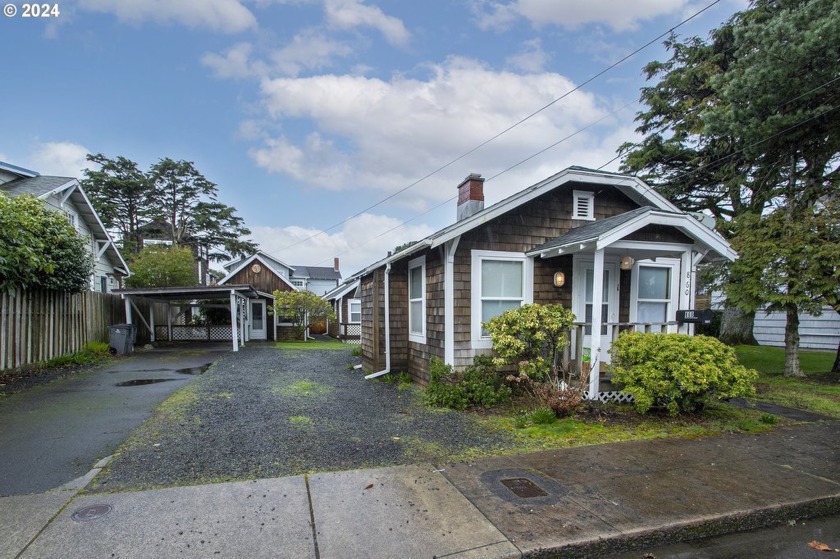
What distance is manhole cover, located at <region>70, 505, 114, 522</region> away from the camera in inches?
123

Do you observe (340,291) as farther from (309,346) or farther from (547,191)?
(547,191)

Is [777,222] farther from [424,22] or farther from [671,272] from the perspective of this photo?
[424,22]

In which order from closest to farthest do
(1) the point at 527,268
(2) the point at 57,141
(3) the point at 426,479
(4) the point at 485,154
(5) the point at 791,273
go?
(3) the point at 426,479 → (1) the point at 527,268 → (5) the point at 791,273 → (2) the point at 57,141 → (4) the point at 485,154

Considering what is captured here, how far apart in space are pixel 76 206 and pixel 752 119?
2447 cm

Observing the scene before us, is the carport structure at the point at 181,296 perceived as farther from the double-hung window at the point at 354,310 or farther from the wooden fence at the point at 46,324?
the double-hung window at the point at 354,310

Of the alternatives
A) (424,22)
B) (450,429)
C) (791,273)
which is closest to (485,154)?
(424,22)

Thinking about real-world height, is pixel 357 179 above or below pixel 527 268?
above

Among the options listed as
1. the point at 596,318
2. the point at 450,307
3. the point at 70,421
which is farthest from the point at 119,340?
the point at 596,318

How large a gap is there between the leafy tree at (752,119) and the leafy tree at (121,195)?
113ft

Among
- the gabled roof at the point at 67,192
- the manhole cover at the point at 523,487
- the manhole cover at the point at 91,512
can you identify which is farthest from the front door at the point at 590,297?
the gabled roof at the point at 67,192

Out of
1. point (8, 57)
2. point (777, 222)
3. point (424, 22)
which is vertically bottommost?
point (777, 222)

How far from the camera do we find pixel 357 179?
71.9ft

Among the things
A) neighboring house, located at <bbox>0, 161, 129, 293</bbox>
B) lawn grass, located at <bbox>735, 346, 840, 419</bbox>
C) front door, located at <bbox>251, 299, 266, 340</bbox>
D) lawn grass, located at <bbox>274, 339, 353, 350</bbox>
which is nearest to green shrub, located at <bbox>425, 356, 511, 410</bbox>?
lawn grass, located at <bbox>735, 346, 840, 419</bbox>

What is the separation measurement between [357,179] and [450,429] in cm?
1824
